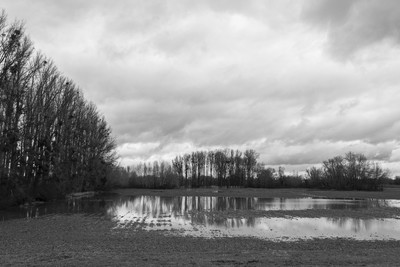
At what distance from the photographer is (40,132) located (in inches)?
1892

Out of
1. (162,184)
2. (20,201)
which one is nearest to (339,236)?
(20,201)

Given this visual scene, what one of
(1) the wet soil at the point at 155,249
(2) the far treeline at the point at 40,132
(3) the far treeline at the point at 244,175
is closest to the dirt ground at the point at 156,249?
(1) the wet soil at the point at 155,249

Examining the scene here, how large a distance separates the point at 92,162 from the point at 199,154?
326 feet

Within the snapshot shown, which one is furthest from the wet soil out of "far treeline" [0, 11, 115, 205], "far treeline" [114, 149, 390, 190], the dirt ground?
"far treeline" [114, 149, 390, 190]

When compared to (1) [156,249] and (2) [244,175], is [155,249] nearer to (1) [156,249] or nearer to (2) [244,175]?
(1) [156,249]

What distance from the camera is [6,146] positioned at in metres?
34.4

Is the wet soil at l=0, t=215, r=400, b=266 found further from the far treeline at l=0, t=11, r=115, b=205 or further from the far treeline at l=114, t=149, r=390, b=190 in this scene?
the far treeline at l=114, t=149, r=390, b=190

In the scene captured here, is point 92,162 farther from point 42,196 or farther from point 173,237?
point 173,237

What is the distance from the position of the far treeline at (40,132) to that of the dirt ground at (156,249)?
49.0 feet

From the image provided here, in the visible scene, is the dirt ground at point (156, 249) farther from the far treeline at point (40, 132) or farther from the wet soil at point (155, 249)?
the far treeline at point (40, 132)

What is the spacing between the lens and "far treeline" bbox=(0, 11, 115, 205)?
114 ft

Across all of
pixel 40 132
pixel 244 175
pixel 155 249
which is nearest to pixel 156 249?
pixel 155 249

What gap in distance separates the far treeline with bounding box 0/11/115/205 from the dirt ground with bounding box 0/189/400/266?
14.9 metres

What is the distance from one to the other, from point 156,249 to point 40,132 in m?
37.7
